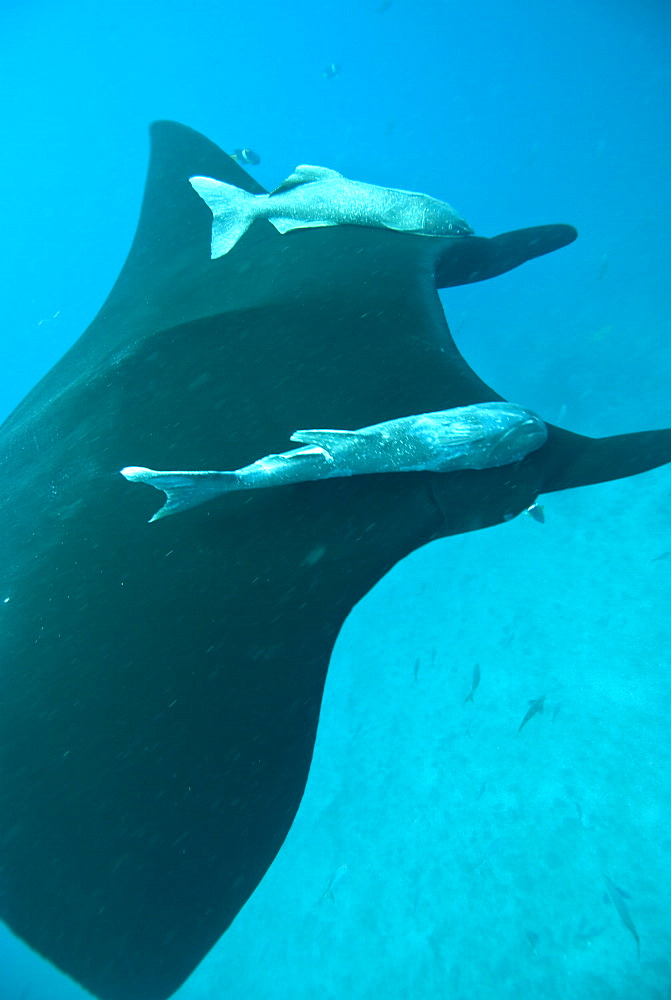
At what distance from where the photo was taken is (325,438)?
212cm

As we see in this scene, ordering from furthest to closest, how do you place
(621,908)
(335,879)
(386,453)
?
(335,879) → (621,908) → (386,453)

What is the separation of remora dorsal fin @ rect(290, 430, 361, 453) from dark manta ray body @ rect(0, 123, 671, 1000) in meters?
0.24

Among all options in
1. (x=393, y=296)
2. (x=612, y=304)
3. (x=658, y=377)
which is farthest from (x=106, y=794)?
(x=612, y=304)

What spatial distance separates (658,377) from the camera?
1644 centimetres

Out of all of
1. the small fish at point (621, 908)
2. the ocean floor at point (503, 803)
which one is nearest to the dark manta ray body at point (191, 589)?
the small fish at point (621, 908)

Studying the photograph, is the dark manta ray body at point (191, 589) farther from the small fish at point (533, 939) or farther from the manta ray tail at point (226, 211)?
the small fish at point (533, 939)

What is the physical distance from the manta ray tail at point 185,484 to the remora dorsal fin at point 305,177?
252cm

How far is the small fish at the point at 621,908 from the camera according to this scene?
507cm

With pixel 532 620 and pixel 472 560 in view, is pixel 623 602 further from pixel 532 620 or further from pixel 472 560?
pixel 472 560

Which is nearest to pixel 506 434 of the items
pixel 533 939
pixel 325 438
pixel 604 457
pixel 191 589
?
pixel 604 457

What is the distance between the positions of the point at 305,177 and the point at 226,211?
606mm

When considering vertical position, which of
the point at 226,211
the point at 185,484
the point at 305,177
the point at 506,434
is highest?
the point at 226,211

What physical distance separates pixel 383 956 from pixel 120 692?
7.24 meters

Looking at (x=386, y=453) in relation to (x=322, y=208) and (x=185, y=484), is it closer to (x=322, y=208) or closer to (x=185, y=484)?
(x=185, y=484)
